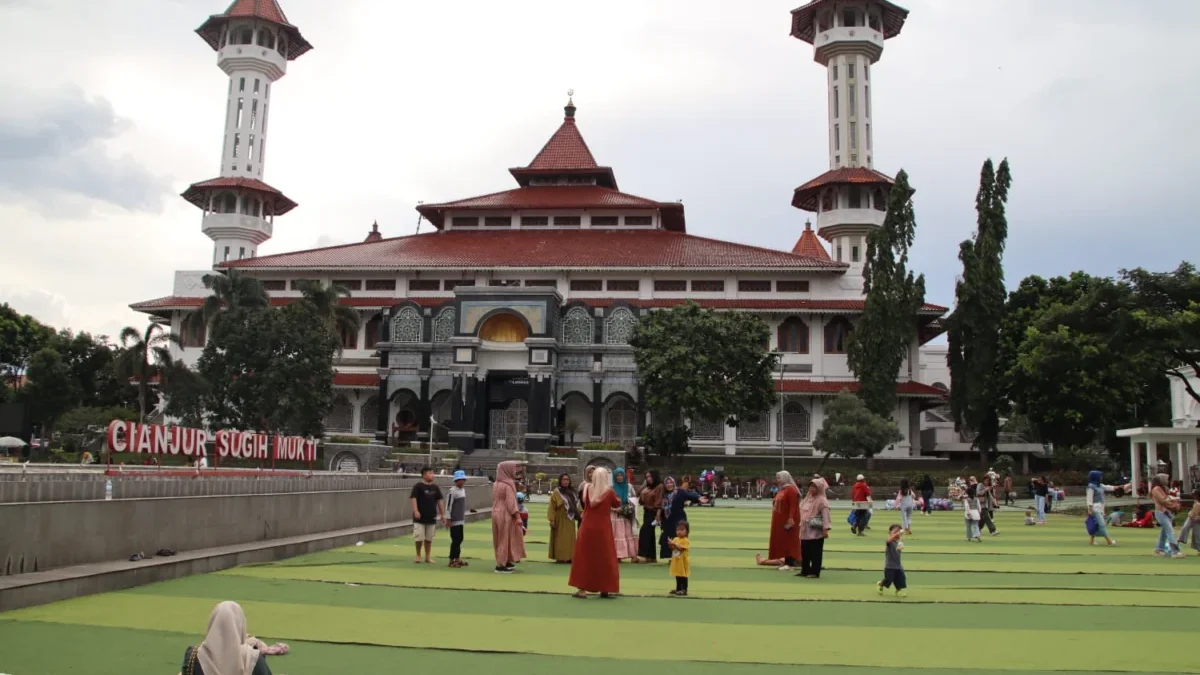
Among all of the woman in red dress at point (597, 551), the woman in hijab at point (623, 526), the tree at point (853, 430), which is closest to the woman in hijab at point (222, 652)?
the woman in red dress at point (597, 551)

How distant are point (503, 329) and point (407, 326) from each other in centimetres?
454

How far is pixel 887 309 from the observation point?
45.8 metres

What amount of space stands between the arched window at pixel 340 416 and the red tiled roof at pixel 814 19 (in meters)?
32.3

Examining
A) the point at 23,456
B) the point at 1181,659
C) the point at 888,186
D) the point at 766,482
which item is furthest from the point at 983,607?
the point at 888,186

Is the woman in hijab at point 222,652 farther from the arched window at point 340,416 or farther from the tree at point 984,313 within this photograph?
the arched window at point 340,416

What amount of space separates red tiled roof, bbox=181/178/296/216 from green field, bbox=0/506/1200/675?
45.5 m

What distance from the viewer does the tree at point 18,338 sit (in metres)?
58.7

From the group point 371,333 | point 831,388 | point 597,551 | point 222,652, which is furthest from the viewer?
point 371,333

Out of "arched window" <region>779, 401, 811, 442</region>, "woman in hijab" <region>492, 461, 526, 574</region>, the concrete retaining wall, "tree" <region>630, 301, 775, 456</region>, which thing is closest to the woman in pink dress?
"woman in hijab" <region>492, 461, 526, 574</region>

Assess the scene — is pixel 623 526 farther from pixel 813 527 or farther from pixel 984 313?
pixel 984 313

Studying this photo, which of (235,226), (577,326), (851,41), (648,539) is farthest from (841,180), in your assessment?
(648,539)

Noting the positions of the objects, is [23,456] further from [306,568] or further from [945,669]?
[945,669]

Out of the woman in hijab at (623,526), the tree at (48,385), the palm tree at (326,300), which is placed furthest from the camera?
the tree at (48,385)

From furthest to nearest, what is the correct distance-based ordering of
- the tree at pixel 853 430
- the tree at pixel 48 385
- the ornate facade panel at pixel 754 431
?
the tree at pixel 48 385
the ornate facade panel at pixel 754 431
the tree at pixel 853 430
